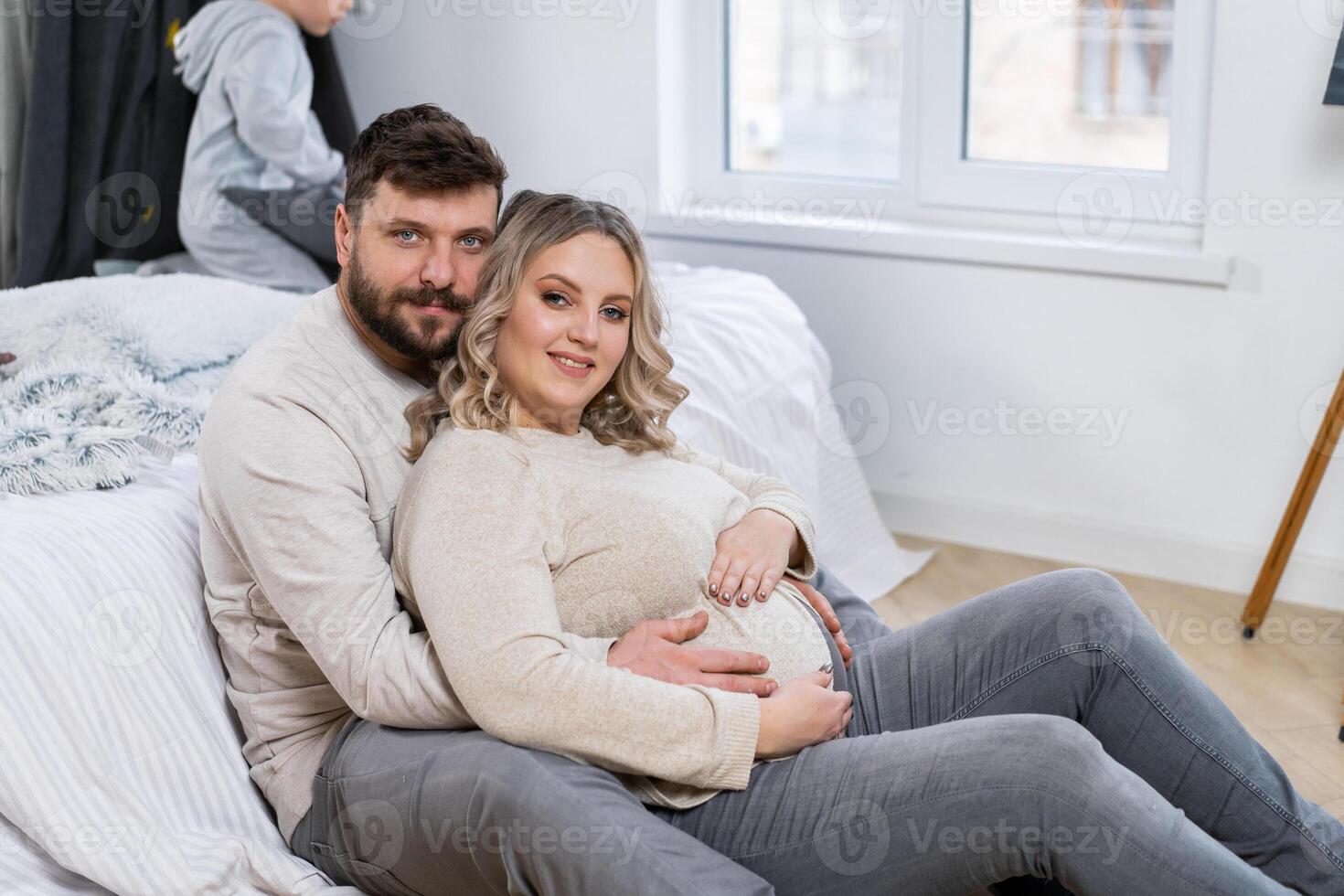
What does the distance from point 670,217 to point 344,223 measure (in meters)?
1.57

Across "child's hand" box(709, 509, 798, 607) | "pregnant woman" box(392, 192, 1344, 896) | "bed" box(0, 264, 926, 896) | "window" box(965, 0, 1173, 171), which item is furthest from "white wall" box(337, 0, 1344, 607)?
"bed" box(0, 264, 926, 896)

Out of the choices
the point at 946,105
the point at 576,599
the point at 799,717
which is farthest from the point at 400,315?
the point at 946,105

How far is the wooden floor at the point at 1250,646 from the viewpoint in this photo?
2.08m

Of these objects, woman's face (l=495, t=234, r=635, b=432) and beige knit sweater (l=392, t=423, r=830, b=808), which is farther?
woman's face (l=495, t=234, r=635, b=432)

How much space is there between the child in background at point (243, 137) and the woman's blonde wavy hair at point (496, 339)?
1.32 m

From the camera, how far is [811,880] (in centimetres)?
129

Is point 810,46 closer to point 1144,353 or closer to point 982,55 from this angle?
point 982,55

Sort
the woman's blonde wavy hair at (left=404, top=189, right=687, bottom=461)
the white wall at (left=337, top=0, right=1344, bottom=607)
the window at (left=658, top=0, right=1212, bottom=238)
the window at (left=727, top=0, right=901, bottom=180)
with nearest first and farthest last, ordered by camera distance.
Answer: the woman's blonde wavy hair at (left=404, top=189, right=687, bottom=461), the white wall at (left=337, top=0, right=1344, bottom=607), the window at (left=658, top=0, right=1212, bottom=238), the window at (left=727, top=0, right=901, bottom=180)

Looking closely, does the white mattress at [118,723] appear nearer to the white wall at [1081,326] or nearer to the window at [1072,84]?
the white wall at [1081,326]

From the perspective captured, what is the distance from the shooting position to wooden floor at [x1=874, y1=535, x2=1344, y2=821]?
2.08 metres

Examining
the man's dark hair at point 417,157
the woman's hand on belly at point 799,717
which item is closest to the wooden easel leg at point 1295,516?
the woman's hand on belly at point 799,717

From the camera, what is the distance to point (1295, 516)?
239 cm

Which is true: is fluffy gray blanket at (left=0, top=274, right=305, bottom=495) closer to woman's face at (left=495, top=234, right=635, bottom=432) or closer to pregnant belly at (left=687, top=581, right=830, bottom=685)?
woman's face at (left=495, top=234, right=635, bottom=432)

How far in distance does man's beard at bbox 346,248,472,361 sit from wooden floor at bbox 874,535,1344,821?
Result: 1.28 meters
